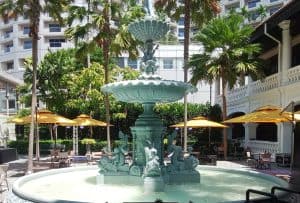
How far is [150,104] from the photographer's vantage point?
13750 mm

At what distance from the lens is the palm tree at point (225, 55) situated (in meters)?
27.7

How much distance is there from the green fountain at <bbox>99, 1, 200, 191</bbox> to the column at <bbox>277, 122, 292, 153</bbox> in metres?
13.2

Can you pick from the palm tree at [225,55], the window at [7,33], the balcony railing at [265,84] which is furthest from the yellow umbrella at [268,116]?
the window at [7,33]

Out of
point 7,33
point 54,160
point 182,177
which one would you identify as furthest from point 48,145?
point 7,33

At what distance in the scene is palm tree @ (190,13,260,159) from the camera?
27.7 meters

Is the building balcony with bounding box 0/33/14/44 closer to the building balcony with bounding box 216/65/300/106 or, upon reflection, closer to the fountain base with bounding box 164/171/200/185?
the building balcony with bounding box 216/65/300/106

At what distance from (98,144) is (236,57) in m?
12.1

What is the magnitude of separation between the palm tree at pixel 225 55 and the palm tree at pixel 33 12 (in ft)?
32.6

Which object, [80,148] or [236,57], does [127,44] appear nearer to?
[236,57]

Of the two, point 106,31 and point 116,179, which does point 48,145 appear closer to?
point 106,31

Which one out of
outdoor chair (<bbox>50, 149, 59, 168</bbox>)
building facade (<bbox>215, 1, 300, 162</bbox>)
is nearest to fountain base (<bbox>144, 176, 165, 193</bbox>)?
building facade (<bbox>215, 1, 300, 162</bbox>)

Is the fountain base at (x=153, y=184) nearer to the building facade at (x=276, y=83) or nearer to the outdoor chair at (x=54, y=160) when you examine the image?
the building facade at (x=276, y=83)

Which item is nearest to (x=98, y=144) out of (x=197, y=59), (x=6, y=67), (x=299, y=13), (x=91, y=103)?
(x=91, y=103)

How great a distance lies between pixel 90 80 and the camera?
35000 mm
